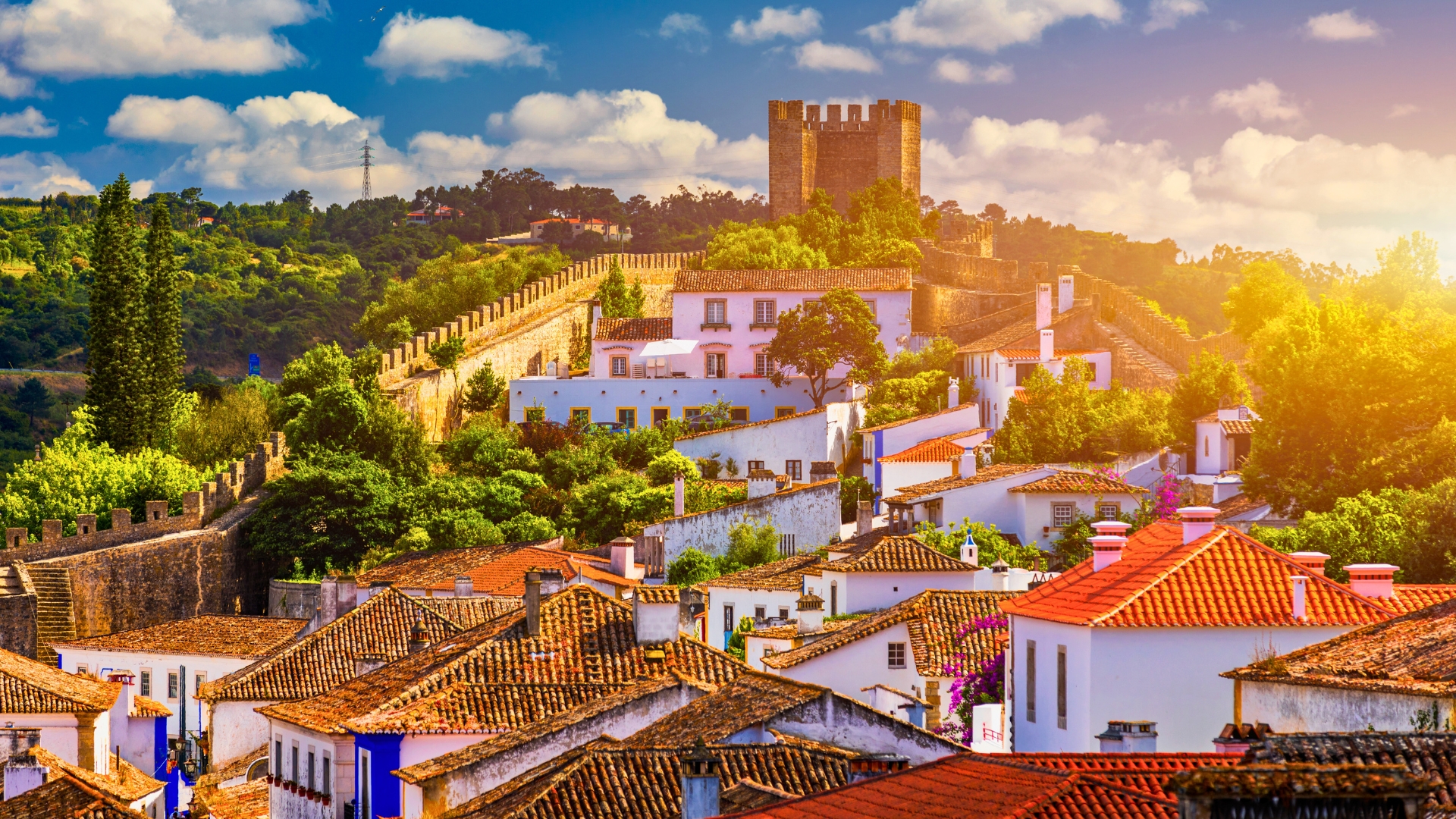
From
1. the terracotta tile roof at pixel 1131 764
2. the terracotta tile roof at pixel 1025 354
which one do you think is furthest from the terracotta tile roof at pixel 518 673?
the terracotta tile roof at pixel 1025 354

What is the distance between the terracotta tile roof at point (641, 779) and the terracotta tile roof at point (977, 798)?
2.68 meters

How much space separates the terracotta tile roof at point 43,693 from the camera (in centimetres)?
3173

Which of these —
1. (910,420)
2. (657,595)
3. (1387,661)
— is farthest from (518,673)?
(910,420)

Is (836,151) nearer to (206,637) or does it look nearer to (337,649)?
(206,637)

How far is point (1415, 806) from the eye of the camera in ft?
24.5

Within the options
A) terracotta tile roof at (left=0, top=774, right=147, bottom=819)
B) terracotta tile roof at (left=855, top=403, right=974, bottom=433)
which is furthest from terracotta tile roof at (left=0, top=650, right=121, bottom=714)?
terracotta tile roof at (left=855, top=403, right=974, bottom=433)

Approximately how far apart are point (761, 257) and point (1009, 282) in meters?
8.85

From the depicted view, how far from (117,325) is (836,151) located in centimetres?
3451

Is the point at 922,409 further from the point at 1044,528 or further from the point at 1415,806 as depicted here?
the point at 1415,806

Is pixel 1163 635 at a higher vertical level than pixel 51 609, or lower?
higher

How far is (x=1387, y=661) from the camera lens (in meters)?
15.6

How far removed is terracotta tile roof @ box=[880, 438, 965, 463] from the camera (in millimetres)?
46625

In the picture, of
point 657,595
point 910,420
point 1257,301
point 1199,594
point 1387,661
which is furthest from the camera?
point 1257,301

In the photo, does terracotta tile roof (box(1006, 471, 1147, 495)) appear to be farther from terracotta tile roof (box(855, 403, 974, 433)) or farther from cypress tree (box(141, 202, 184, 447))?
cypress tree (box(141, 202, 184, 447))
